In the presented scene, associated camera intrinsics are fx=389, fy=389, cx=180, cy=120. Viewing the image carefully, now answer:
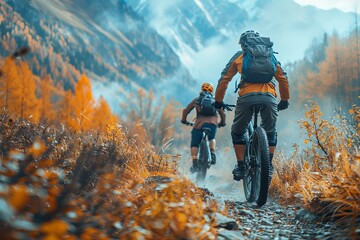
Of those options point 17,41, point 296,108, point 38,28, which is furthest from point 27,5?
point 296,108

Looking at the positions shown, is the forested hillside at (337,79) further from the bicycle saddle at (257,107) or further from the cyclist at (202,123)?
the bicycle saddle at (257,107)

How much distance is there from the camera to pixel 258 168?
4660 millimetres

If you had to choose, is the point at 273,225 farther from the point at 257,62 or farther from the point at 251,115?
the point at 257,62

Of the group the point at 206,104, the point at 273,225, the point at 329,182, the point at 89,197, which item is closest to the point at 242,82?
the point at 329,182

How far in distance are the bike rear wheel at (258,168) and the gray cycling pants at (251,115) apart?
203mm

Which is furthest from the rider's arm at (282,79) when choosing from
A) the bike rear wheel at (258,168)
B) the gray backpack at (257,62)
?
the bike rear wheel at (258,168)

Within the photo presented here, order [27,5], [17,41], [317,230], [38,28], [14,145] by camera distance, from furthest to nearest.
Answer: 1. [27,5]
2. [38,28]
3. [17,41]
4. [14,145]
5. [317,230]

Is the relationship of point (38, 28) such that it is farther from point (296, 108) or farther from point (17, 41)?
point (296, 108)

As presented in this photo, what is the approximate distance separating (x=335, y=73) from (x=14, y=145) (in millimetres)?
53775

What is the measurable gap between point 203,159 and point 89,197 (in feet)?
21.7

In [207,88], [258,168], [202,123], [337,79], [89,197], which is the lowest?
[89,197]

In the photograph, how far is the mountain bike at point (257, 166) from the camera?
4.29 m

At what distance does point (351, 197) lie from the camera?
271 cm

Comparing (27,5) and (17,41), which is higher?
(27,5)
